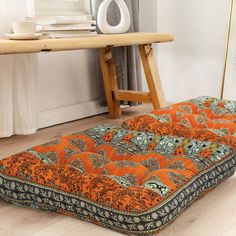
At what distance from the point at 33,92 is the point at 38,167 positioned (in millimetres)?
1042

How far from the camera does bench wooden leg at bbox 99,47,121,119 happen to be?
280cm

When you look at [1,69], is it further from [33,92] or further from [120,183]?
[120,183]

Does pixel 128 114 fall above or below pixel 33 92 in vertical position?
below

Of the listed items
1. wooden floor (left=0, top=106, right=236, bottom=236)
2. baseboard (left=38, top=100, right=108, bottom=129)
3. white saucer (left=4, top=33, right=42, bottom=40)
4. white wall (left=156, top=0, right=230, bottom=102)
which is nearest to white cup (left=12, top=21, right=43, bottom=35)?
white saucer (left=4, top=33, right=42, bottom=40)

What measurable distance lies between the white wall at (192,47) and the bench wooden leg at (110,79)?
0.66 metres

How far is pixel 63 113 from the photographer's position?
9.23 ft

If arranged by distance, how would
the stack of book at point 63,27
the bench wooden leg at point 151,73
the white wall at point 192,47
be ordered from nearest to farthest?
the stack of book at point 63,27 < the bench wooden leg at point 151,73 < the white wall at point 192,47

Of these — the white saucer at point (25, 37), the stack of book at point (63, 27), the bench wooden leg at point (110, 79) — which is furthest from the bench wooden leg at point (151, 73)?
the white saucer at point (25, 37)

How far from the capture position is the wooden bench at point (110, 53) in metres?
2.06

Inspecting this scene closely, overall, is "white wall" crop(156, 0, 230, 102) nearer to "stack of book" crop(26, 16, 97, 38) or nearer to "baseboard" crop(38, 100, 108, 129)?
"baseboard" crop(38, 100, 108, 129)

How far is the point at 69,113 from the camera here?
2.86 m

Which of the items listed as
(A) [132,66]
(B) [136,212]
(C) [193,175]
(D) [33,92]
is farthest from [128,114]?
(B) [136,212]

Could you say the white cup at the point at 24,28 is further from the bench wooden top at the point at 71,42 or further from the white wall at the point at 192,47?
the white wall at the point at 192,47

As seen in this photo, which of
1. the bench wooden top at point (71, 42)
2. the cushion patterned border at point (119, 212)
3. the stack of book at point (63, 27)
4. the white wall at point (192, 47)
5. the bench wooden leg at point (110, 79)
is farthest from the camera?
the white wall at point (192, 47)
